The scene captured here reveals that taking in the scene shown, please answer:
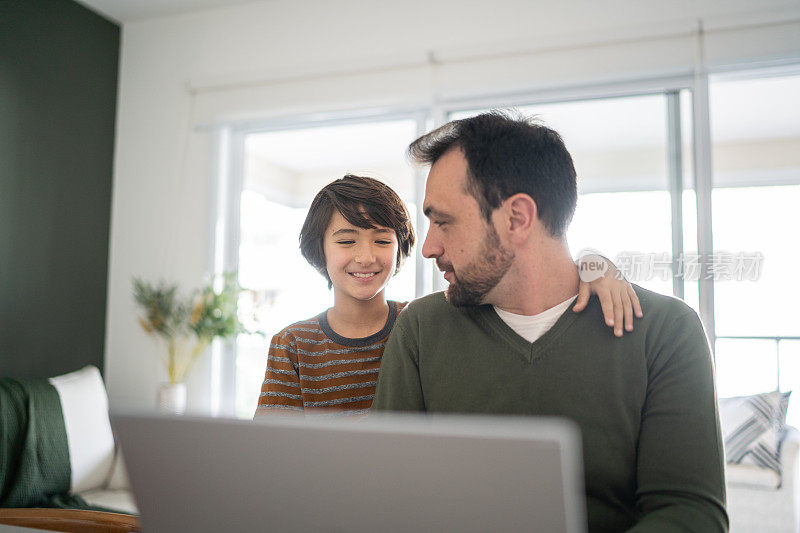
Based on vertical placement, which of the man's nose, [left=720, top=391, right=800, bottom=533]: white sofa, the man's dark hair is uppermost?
the man's dark hair

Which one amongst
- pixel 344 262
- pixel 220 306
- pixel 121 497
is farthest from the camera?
pixel 220 306

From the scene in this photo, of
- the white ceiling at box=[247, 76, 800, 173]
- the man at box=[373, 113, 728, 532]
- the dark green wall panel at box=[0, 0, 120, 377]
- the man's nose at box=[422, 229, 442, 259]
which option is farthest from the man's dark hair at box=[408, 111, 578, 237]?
the dark green wall panel at box=[0, 0, 120, 377]

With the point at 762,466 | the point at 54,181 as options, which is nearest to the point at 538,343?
the point at 762,466

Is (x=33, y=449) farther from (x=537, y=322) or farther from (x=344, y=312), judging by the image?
(x=537, y=322)

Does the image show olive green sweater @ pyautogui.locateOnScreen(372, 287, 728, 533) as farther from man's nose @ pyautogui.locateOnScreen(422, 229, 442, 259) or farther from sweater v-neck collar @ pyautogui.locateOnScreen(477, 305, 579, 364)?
man's nose @ pyautogui.locateOnScreen(422, 229, 442, 259)

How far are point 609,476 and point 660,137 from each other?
7.51 ft

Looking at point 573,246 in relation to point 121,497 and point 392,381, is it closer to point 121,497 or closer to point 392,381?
point 392,381

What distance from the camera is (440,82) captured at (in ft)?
10.4

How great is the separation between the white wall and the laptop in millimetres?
2669

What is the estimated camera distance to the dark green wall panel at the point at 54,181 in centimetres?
313

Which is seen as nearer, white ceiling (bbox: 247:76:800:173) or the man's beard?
the man's beard

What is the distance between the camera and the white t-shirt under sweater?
1.20 metres

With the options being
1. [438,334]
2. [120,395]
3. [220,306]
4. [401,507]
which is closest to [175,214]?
[220,306]

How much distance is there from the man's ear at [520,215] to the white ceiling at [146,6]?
9.37ft
